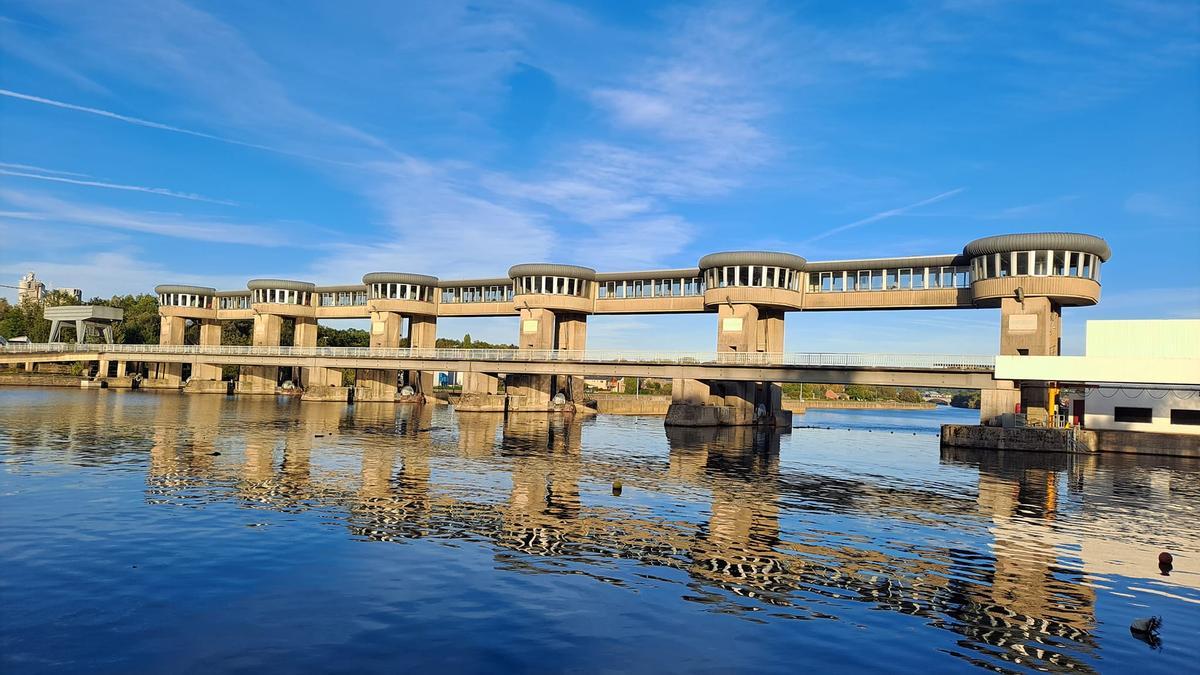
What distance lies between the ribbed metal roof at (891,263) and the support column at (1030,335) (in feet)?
27.5

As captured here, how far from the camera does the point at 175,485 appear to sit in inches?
1213

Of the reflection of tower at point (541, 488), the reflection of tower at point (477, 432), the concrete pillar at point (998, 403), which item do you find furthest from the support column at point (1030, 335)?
the reflection of tower at point (477, 432)

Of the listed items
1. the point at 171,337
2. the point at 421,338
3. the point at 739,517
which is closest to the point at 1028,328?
the point at 739,517

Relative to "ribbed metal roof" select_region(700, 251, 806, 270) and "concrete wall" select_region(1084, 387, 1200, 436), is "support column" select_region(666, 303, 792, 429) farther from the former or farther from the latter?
"concrete wall" select_region(1084, 387, 1200, 436)

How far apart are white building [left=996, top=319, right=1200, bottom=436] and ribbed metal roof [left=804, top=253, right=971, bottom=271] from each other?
17.5m

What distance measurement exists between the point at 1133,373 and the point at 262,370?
126 m

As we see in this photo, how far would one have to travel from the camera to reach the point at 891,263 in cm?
8688

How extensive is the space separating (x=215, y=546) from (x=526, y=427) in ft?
185

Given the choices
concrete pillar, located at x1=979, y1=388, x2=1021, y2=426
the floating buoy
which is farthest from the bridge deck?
the floating buoy

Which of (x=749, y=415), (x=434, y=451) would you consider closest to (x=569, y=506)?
(x=434, y=451)

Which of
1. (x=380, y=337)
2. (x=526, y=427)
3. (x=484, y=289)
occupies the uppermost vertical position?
(x=484, y=289)

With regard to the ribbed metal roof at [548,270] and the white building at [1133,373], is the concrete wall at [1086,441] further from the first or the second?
the ribbed metal roof at [548,270]

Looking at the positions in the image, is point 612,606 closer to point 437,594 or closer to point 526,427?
point 437,594

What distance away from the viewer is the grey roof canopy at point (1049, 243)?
7219cm
